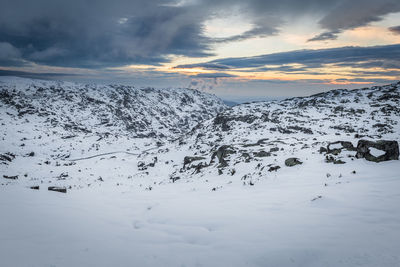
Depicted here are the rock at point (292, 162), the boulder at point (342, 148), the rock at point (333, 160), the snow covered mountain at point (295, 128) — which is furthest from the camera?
the snow covered mountain at point (295, 128)

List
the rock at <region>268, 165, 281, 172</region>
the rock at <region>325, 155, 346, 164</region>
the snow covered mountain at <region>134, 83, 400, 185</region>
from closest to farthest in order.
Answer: the rock at <region>325, 155, 346, 164</region>
the rock at <region>268, 165, 281, 172</region>
the snow covered mountain at <region>134, 83, 400, 185</region>

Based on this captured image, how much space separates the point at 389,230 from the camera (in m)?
4.57

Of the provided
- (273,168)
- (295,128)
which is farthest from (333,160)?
(295,128)

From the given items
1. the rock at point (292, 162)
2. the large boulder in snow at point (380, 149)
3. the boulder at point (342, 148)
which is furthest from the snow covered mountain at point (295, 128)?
the large boulder in snow at point (380, 149)

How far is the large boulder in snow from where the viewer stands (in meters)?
12.6

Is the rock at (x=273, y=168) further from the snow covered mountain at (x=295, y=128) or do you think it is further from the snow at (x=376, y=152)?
the snow covered mountain at (x=295, y=128)

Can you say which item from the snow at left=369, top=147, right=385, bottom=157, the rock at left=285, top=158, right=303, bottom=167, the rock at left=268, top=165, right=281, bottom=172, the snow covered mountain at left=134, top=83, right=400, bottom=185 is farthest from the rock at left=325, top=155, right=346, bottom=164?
the snow covered mountain at left=134, top=83, right=400, bottom=185

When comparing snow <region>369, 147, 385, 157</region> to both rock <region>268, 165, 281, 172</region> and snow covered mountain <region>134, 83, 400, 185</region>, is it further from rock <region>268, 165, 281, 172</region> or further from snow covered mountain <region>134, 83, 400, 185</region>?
snow covered mountain <region>134, 83, 400, 185</region>

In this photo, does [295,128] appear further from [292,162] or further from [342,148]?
[292,162]

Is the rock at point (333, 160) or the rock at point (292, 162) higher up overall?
the rock at point (333, 160)

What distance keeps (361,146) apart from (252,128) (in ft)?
179

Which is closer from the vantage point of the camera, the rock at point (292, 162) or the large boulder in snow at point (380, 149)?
the large boulder in snow at point (380, 149)

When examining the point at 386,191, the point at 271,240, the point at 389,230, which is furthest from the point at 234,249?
the point at 386,191

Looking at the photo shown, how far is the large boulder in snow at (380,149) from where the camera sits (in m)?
12.6
